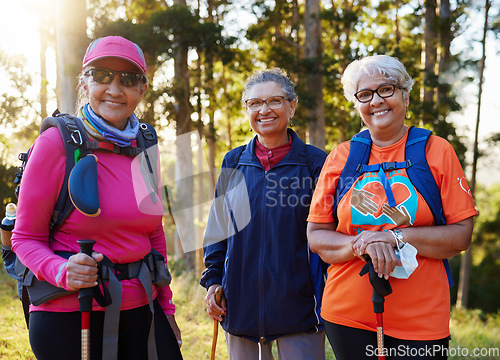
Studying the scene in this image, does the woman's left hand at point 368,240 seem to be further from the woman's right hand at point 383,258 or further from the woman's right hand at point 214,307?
the woman's right hand at point 214,307

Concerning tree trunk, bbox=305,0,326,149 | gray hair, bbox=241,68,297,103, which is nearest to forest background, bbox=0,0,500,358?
tree trunk, bbox=305,0,326,149

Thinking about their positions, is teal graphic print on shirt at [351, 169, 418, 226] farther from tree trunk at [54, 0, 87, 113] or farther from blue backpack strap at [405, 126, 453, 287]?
tree trunk at [54, 0, 87, 113]

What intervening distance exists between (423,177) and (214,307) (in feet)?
4.91

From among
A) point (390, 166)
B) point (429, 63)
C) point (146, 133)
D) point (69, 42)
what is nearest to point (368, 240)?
point (390, 166)

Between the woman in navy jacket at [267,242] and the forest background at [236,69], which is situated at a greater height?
the forest background at [236,69]

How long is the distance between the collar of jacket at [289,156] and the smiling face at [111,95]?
934 mm

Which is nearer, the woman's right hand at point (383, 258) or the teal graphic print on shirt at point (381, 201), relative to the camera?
the woman's right hand at point (383, 258)

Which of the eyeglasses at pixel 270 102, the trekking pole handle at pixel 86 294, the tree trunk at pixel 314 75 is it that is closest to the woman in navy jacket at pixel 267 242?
the eyeglasses at pixel 270 102

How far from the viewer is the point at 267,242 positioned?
9.47ft

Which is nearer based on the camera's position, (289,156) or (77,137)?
(77,137)

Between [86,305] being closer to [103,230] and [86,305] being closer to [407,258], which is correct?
[103,230]

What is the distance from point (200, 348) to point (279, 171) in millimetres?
3820

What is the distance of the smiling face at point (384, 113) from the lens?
2400 millimetres

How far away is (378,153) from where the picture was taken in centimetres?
241
